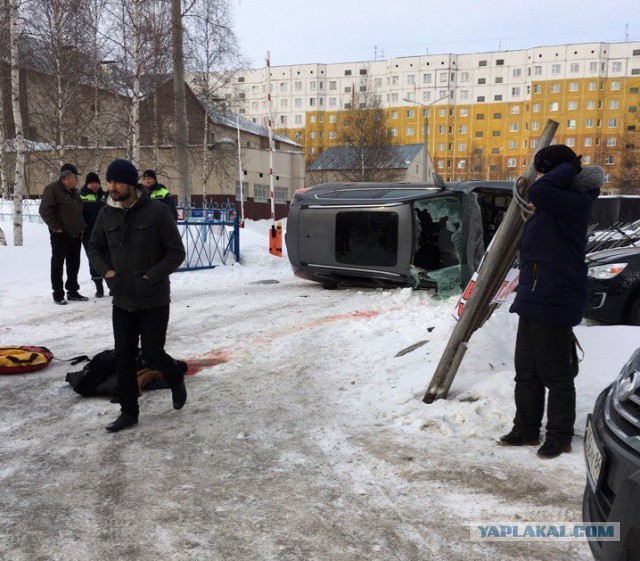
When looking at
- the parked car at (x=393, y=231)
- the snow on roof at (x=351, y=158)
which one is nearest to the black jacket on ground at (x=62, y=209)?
the parked car at (x=393, y=231)

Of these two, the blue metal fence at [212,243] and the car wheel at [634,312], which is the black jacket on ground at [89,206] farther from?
the car wheel at [634,312]

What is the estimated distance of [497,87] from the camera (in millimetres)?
80500

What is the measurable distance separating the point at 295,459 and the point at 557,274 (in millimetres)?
1982

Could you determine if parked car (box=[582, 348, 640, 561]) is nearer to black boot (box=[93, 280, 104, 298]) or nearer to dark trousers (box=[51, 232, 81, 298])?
dark trousers (box=[51, 232, 81, 298])

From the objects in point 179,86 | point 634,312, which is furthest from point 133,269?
point 179,86

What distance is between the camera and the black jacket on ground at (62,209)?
8102 millimetres

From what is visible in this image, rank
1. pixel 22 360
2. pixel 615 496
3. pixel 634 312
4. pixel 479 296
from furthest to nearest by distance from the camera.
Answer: pixel 634 312
pixel 22 360
pixel 479 296
pixel 615 496

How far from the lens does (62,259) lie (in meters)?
8.41

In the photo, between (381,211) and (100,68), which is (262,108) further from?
(381,211)

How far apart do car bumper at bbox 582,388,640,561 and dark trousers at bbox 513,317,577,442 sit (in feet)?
3.35

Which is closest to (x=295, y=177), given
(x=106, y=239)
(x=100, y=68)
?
(x=100, y=68)

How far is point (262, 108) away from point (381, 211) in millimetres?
82704

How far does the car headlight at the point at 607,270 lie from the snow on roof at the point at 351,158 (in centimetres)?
3700

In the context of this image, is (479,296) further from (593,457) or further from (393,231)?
(393,231)
